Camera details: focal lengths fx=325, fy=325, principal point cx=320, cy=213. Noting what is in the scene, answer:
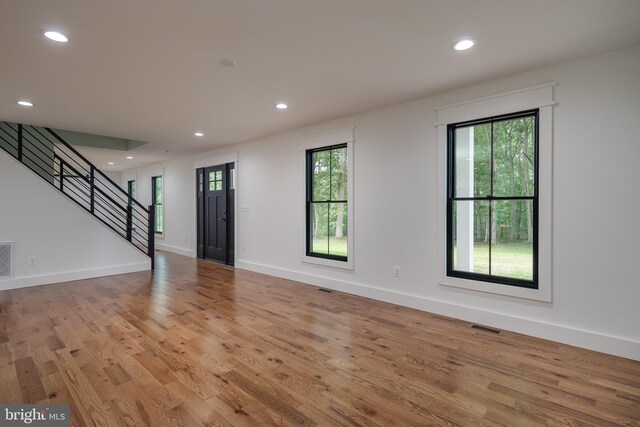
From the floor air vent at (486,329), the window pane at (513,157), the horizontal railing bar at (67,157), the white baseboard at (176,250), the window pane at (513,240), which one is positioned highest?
the horizontal railing bar at (67,157)

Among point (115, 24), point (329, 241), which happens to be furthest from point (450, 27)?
point (329, 241)

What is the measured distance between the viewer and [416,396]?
212cm

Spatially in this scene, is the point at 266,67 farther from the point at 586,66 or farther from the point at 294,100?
the point at 586,66

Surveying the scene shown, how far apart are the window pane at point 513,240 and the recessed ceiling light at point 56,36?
13.5ft

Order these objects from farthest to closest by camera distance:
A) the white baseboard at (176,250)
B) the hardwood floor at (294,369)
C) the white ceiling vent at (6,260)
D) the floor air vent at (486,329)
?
the white baseboard at (176,250) → the white ceiling vent at (6,260) → the floor air vent at (486,329) → the hardwood floor at (294,369)

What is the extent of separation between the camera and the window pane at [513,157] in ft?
10.6

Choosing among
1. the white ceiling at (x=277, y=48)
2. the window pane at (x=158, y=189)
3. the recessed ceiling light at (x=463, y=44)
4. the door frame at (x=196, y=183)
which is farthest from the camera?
the window pane at (x=158, y=189)

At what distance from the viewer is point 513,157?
3.34 m

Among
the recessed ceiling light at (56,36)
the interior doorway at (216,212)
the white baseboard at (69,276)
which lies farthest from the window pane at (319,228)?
the recessed ceiling light at (56,36)

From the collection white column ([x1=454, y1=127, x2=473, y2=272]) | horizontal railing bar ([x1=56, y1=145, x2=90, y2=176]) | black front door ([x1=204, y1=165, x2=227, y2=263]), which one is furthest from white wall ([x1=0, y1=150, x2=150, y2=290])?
white column ([x1=454, y1=127, x2=473, y2=272])

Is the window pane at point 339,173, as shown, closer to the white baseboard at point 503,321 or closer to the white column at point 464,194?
the white baseboard at point 503,321

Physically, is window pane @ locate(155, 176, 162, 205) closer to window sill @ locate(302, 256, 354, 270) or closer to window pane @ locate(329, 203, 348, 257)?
window sill @ locate(302, 256, 354, 270)

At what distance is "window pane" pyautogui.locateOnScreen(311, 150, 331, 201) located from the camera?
16.8ft

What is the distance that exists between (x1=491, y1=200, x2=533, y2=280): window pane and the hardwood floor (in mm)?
646
